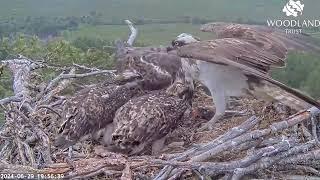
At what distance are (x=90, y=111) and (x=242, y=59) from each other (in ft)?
4.28

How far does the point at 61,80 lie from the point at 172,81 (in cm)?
143

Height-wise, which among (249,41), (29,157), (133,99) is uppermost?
(249,41)

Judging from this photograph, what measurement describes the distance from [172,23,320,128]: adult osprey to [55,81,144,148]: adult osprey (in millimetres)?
685

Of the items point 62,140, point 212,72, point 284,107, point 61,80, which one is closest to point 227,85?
point 212,72

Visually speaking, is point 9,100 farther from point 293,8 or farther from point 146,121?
point 293,8

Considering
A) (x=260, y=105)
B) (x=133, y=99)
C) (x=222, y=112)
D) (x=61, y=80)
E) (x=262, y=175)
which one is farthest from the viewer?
(x=61, y=80)

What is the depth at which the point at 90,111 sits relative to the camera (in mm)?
4871

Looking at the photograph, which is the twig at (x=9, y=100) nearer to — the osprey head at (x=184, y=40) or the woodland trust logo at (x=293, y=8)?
the osprey head at (x=184, y=40)

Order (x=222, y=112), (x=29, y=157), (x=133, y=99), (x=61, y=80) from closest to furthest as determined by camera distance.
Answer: (x=29, y=157), (x=133, y=99), (x=222, y=112), (x=61, y=80)

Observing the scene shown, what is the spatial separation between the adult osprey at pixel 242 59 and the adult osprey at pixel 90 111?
2.25ft

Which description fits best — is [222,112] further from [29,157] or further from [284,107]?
[29,157]

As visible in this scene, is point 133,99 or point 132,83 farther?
point 132,83

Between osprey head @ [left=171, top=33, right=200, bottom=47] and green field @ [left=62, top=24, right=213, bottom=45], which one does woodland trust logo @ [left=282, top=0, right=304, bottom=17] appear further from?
green field @ [left=62, top=24, right=213, bottom=45]

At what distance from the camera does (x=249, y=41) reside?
514cm
